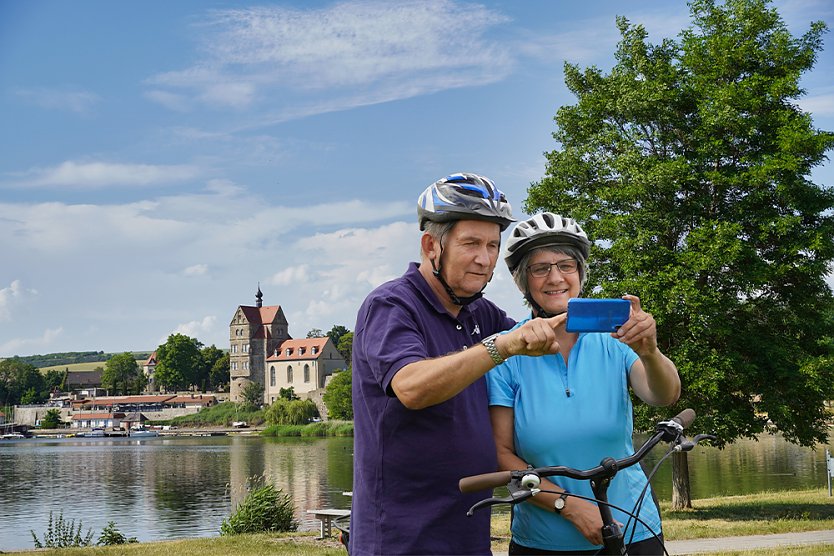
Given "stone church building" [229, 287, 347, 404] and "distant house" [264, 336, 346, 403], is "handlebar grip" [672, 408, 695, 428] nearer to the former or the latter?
"stone church building" [229, 287, 347, 404]

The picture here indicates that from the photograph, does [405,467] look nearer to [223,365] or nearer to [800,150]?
[800,150]

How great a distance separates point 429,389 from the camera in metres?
2.38

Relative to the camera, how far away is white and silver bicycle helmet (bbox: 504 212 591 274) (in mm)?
3117

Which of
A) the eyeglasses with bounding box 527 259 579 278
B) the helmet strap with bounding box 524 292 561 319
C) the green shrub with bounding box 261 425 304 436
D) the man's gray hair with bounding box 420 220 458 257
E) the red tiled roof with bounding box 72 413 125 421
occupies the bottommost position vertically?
the green shrub with bounding box 261 425 304 436

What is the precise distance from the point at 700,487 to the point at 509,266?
78.4ft

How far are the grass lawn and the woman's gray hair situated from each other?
26.3 ft

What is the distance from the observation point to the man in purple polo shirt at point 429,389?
2.45m

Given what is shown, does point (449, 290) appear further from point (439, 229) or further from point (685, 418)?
point (685, 418)

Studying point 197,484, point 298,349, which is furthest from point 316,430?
point 197,484

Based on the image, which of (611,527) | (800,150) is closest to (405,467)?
(611,527)

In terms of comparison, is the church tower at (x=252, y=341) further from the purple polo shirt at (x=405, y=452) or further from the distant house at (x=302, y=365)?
the purple polo shirt at (x=405, y=452)

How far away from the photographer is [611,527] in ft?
8.56

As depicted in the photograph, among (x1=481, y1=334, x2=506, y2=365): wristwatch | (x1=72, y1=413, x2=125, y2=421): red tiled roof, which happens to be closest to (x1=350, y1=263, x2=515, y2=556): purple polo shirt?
(x1=481, y1=334, x2=506, y2=365): wristwatch

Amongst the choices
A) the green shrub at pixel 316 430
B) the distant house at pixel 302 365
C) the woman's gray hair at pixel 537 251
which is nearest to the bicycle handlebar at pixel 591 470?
the woman's gray hair at pixel 537 251
